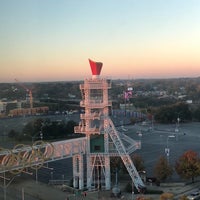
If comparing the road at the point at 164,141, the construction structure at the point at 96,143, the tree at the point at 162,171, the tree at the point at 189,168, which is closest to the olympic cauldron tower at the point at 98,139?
the construction structure at the point at 96,143

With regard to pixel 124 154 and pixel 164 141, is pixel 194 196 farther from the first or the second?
pixel 164 141

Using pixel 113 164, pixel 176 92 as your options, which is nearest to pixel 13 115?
pixel 113 164

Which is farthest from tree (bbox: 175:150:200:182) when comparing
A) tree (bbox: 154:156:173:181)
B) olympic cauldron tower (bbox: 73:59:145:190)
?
olympic cauldron tower (bbox: 73:59:145:190)

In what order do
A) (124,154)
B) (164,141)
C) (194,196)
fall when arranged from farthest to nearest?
1. (164,141)
2. (124,154)
3. (194,196)

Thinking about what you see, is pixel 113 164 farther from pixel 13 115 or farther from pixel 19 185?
pixel 13 115

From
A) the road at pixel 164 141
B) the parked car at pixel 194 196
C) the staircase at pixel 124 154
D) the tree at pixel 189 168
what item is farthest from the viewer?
the road at pixel 164 141

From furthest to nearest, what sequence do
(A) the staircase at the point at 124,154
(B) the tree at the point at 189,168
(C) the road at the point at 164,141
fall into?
(C) the road at the point at 164,141 → (B) the tree at the point at 189,168 → (A) the staircase at the point at 124,154

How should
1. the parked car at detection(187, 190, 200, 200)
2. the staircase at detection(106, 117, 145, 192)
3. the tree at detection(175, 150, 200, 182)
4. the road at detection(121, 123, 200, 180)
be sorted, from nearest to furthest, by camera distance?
the parked car at detection(187, 190, 200, 200), the staircase at detection(106, 117, 145, 192), the tree at detection(175, 150, 200, 182), the road at detection(121, 123, 200, 180)

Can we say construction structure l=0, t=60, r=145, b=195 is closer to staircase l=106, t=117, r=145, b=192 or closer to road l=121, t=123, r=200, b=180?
staircase l=106, t=117, r=145, b=192

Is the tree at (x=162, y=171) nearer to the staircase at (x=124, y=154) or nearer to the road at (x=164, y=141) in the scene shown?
the staircase at (x=124, y=154)

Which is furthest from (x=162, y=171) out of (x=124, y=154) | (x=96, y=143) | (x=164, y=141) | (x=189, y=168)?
(x=164, y=141)

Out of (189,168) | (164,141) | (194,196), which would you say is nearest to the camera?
(194,196)

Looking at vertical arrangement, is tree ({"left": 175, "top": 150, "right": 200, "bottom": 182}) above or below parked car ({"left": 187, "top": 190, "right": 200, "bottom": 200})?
above
